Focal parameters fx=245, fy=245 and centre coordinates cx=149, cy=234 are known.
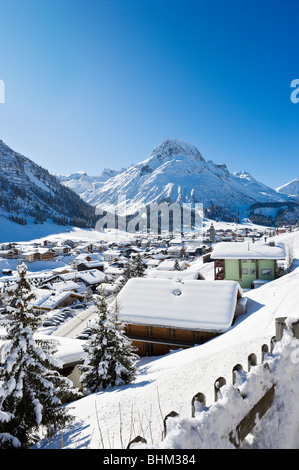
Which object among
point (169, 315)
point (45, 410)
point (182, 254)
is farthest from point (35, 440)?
point (182, 254)

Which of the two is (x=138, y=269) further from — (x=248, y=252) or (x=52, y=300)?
(x=248, y=252)

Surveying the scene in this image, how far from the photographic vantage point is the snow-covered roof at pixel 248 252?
28125mm

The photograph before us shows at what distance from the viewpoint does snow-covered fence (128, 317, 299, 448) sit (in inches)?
98.4

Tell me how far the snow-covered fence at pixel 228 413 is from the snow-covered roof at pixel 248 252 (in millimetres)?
26026

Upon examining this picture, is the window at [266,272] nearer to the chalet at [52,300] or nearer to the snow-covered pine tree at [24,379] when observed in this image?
the snow-covered pine tree at [24,379]

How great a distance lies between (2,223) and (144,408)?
629ft

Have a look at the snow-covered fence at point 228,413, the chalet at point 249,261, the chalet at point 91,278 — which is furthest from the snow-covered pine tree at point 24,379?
the chalet at point 91,278

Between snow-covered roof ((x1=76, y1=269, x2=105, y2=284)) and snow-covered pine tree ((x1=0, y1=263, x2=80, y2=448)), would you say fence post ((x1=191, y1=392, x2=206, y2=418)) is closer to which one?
snow-covered pine tree ((x1=0, y1=263, x2=80, y2=448))

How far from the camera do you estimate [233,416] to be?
2.95 meters

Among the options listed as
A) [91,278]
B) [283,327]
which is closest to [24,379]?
[283,327]

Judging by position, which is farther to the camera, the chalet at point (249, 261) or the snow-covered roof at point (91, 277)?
the snow-covered roof at point (91, 277)

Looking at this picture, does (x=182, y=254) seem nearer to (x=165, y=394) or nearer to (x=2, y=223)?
(x=165, y=394)
